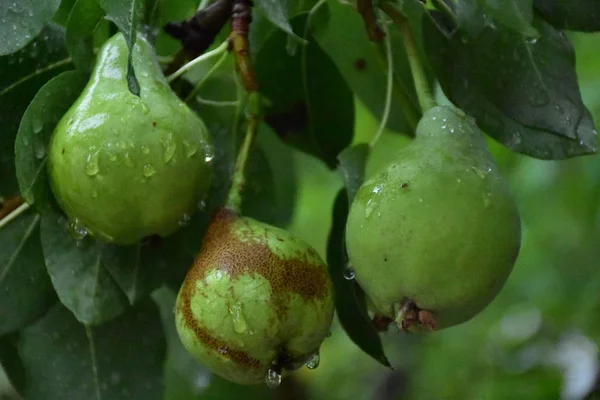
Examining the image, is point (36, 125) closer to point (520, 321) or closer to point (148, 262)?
point (148, 262)

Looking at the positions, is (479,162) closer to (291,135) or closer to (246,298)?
(246,298)

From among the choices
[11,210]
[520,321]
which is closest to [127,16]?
[11,210]

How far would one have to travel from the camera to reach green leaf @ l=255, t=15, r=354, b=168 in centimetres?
106

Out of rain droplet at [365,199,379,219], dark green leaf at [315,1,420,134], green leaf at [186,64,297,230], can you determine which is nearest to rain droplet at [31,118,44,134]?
green leaf at [186,64,297,230]

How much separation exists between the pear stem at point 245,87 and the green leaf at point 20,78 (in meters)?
0.21

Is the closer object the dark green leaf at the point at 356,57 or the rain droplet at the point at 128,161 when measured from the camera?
the rain droplet at the point at 128,161

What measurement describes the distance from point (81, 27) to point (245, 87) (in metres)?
0.17

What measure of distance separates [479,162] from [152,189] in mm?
278

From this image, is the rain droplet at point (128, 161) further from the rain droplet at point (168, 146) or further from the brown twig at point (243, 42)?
the brown twig at point (243, 42)

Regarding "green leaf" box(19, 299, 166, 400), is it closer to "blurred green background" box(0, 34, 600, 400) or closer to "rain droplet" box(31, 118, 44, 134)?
"rain droplet" box(31, 118, 44, 134)

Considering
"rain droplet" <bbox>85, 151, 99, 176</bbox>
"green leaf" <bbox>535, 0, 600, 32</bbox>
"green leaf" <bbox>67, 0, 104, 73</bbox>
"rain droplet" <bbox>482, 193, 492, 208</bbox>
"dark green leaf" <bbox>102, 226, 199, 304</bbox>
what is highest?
"green leaf" <bbox>67, 0, 104, 73</bbox>

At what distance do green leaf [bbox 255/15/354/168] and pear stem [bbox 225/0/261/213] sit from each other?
0.81ft

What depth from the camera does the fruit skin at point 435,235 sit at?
62 cm

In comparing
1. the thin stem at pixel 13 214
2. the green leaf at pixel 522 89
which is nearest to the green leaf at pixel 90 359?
the thin stem at pixel 13 214
